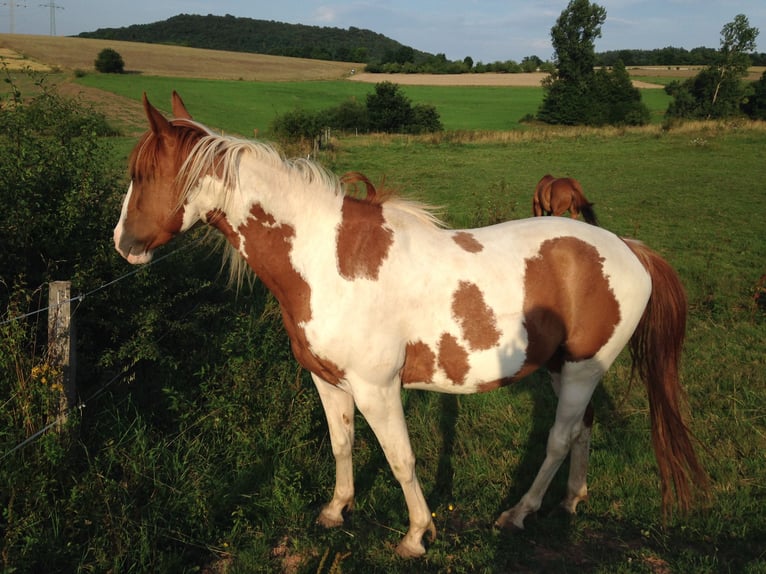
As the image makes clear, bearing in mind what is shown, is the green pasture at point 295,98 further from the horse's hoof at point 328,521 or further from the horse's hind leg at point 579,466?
the horse's hind leg at point 579,466

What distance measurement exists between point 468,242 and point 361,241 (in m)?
0.61

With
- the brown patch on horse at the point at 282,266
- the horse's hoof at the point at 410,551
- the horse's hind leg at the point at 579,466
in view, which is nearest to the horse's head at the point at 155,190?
the brown patch on horse at the point at 282,266

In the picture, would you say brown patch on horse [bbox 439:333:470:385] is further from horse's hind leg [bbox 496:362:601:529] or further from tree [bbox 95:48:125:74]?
tree [bbox 95:48:125:74]

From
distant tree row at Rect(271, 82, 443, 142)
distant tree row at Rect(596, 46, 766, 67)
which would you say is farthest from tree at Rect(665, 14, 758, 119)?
distant tree row at Rect(596, 46, 766, 67)

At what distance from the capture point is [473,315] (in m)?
2.84

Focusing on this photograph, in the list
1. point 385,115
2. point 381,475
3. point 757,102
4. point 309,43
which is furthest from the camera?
point 309,43

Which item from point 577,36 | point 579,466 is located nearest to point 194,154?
point 579,466

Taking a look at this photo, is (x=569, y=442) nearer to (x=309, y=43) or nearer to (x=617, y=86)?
(x=617, y=86)

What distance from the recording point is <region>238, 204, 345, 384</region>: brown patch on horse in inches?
108

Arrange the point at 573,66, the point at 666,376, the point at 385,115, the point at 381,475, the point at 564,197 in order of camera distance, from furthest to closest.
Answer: the point at 573,66
the point at 385,115
the point at 564,197
the point at 381,475
the point at 666,376

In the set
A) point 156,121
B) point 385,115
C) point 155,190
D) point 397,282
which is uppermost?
point 385,115

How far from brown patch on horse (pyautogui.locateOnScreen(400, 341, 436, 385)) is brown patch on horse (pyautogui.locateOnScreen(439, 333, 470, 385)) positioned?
6 cm

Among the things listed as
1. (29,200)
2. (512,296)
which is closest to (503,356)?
(512,296)

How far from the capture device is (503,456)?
13.3 feet
